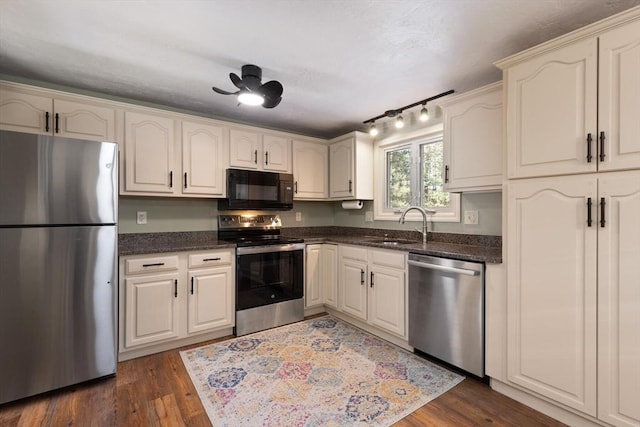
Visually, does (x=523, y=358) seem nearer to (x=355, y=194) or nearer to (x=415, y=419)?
(x=415, y=419)

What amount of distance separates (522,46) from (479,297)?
1644mm

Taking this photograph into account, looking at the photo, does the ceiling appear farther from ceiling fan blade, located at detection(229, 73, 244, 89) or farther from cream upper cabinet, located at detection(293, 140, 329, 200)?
cream upper cabinet, located at detection(293, 140, 329, 200)

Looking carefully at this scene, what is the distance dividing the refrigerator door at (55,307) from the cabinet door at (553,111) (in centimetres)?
271

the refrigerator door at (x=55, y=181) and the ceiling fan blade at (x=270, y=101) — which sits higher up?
the ceiling fan blade at (x=270, y=101)

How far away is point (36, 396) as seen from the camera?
6.36ft

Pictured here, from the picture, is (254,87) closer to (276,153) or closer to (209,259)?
(276,153)

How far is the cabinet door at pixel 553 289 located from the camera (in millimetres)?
1588

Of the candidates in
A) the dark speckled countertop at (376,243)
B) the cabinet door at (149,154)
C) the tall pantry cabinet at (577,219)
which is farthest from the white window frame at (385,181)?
the cabinet door at (149,154)

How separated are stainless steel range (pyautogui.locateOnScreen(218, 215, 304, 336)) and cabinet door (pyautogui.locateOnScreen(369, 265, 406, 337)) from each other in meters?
0.83

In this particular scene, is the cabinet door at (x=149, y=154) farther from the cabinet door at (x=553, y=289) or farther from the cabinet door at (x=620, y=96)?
the cabinet door at (x=620, y=96)

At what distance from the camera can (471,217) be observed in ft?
9.00

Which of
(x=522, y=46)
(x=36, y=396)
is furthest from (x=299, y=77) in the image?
(x=36, y=396)

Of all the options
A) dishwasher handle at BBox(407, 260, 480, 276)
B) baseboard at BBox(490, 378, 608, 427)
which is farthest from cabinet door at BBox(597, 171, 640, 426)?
dishwasher handle at BBox(407, 260, 480, 276)

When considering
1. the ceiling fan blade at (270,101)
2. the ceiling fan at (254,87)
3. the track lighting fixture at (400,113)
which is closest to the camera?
the ceiling fan at (254,87)
